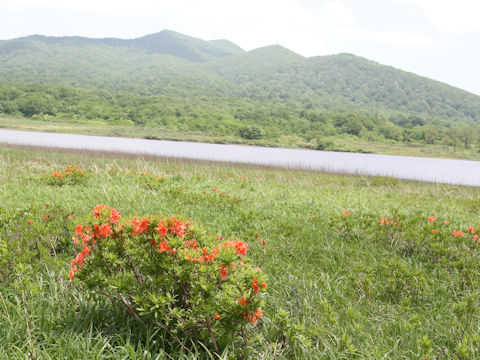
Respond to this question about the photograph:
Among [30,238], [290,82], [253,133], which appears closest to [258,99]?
[290,82]

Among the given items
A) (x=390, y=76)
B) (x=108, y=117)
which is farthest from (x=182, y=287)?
(x=390, y=76)

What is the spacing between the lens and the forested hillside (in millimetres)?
74500

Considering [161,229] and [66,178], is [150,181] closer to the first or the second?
[66,178]

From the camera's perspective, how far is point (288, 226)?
6.96m

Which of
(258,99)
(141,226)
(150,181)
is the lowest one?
(150,181)

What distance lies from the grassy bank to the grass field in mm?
52608

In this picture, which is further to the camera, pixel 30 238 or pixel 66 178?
pixel 66 178

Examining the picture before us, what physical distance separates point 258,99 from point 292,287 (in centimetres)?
13305

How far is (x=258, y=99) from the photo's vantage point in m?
133

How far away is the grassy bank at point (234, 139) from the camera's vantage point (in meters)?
58.2

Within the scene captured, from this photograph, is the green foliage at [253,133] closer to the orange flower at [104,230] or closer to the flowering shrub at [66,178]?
the flowering shrub at [66,178]

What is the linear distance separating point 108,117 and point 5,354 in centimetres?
7890

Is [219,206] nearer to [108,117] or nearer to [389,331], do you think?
[389,331]

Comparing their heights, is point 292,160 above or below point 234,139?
below
